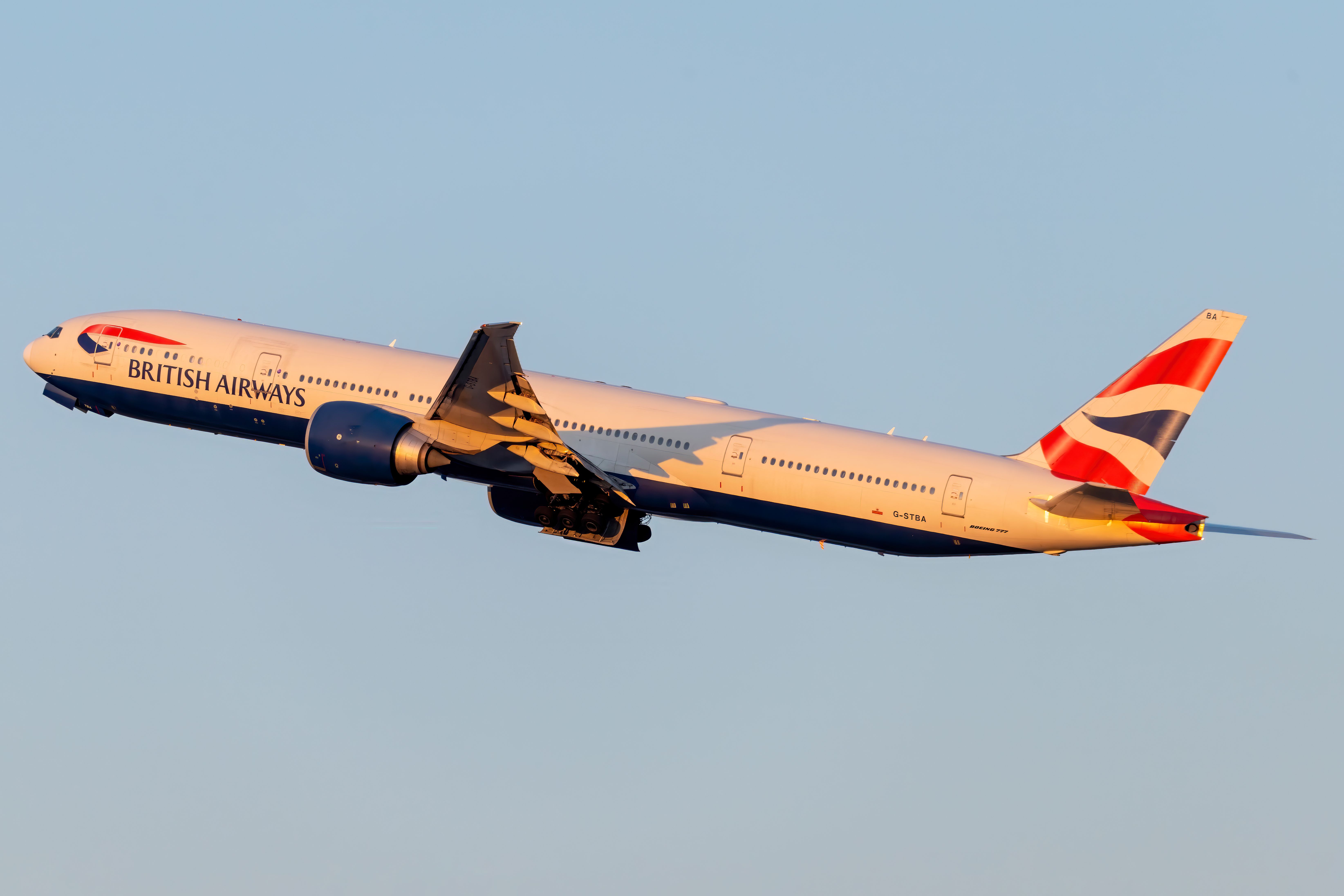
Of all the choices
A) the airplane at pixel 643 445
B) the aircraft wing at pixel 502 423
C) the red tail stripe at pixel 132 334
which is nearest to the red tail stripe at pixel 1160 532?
the airplane at pixel 643 445

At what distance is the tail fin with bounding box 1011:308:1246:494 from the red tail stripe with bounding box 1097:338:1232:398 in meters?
0.01

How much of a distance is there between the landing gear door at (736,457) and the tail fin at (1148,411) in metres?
7.98

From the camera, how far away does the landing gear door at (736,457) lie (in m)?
43.8

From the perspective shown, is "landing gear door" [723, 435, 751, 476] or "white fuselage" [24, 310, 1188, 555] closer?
"white fuselage" [24, 310, 1188, 555]

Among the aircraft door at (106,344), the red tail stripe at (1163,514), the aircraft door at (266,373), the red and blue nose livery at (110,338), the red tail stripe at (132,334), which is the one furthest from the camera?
the aircraft door at (106,344)

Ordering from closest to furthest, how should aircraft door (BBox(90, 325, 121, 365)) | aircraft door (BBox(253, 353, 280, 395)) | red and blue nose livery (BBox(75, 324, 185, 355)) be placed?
1. aircraft door (BBox(253, 353, 280, 395))
2. red and blue nose livery (BBox(75, 324, 185, 355))
3. aircraft door (BBox(90, 325, 121, 365))

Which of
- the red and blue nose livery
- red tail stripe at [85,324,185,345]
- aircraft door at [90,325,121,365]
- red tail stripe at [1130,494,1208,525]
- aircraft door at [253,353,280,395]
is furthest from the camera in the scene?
aircraft door at [90,325,121,365]

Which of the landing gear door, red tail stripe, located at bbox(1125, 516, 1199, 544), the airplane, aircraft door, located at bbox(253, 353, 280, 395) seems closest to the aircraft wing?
the airplane

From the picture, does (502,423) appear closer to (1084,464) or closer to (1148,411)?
(1084,464)

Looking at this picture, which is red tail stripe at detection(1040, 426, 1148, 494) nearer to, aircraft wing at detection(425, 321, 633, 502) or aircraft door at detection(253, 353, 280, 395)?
aircraft wing at detection(425, 321, 633, 502)

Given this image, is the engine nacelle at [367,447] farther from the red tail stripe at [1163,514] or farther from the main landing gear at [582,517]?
the red tail stripe at [1163,514]

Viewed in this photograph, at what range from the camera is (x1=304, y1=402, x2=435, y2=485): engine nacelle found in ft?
140

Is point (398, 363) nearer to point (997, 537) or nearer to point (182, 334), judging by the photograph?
point (182, 334)

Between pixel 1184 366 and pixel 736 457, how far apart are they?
11.8 m
